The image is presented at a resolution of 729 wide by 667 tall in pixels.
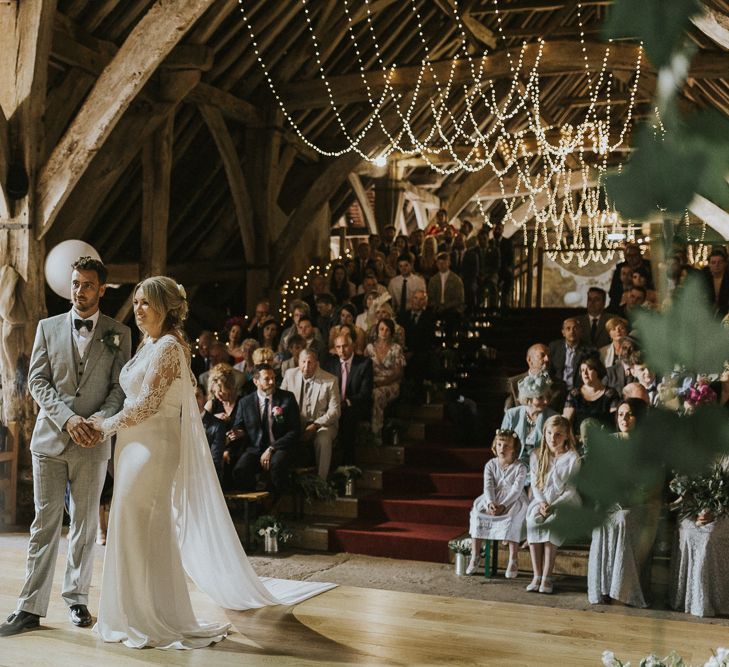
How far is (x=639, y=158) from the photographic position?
81 cm

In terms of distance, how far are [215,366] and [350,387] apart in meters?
1.02

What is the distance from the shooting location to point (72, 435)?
420 centimetres

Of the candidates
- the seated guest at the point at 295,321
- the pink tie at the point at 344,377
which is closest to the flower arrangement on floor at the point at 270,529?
the pink tie at the point at 344,377

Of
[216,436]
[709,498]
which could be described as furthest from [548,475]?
[216,436]

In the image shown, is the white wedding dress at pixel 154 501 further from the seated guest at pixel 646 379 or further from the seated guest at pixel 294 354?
the seated guest at pixel 294 354

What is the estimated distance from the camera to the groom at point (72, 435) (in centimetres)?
429

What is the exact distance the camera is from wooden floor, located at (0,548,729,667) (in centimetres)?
405

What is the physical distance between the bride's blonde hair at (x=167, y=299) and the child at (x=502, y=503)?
2.66 m

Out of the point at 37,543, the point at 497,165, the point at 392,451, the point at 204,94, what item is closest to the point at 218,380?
the point at 392,451

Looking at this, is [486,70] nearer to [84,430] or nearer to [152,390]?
[152,390]

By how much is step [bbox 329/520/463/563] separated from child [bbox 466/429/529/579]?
0.45 m

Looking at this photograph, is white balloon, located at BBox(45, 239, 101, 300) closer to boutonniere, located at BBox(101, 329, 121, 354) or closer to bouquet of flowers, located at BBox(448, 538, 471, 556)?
boutonniere, located at BBox(101, 329, 121, 354)

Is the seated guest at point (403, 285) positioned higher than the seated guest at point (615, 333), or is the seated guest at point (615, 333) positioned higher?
the seated guest at point (403, 285)

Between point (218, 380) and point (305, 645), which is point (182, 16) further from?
point (305, 645)
